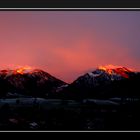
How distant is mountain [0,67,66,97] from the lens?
548 cm

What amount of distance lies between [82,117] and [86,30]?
1.00 metres

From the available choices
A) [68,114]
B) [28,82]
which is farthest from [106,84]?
[28,82]

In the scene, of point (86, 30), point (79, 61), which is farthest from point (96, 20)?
point (79, 61)

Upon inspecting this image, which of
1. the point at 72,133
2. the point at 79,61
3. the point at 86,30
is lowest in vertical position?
the point at 72,133

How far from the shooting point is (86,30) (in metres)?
5.55

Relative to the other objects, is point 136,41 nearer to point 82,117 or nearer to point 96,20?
point 96,20

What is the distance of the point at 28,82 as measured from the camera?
5.52 meters

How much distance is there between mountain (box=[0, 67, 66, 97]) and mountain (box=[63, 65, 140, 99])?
18cm

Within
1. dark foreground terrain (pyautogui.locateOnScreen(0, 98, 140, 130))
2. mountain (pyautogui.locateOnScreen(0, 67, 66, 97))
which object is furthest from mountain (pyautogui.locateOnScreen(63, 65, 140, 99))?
mountain (pyautogui.locateOnScreen(0, 67, 66, 97))

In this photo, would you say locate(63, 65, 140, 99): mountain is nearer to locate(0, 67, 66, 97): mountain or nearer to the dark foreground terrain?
the dark foreground terrain

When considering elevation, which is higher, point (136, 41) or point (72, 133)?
point (136, 41)

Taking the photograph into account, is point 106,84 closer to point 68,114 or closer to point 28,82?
point 68,114

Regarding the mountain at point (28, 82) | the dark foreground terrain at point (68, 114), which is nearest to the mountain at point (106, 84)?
the dark foreground terrain at point (68, 114)

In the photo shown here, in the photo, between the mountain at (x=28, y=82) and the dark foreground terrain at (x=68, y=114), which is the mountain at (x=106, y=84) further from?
the mountain at (x=28, y=82)
